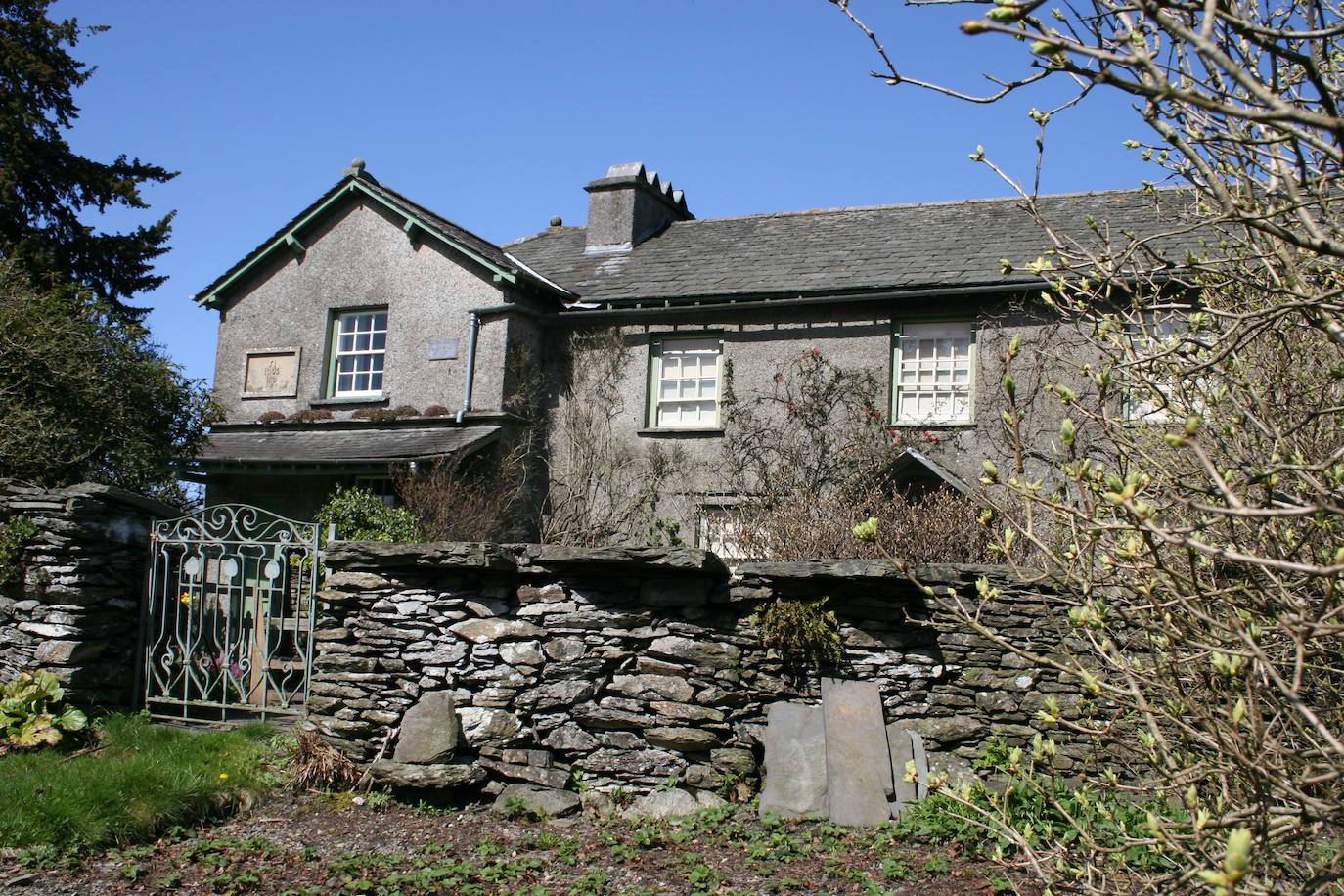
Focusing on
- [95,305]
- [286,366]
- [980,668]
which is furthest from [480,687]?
[286,366]

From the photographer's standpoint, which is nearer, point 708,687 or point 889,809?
point 889,809

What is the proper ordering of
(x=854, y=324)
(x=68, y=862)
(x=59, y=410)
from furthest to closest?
(x=854, y=324), (x=59, y=410), (x=68, y=862)

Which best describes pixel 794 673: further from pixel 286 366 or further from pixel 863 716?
pixel 286 366

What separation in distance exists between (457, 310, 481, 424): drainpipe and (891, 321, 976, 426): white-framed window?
5.81m

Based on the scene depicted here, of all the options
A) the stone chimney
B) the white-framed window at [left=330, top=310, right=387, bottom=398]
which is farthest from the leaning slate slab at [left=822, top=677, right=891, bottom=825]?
the stone chimney

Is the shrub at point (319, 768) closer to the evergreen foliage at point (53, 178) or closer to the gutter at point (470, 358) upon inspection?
the gutter at point (470, 358)

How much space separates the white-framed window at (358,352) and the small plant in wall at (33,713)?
26.9ft

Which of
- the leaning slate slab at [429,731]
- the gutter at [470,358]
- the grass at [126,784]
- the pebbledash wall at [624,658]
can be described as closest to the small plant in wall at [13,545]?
the grass at [126,784]

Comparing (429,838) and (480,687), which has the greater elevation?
(480,687)

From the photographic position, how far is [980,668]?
296 inches

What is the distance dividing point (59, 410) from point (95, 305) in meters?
1.32

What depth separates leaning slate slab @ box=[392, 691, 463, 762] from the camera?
7.73m

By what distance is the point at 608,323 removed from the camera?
51.5 ft

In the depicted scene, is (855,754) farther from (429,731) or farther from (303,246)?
(303,246)
